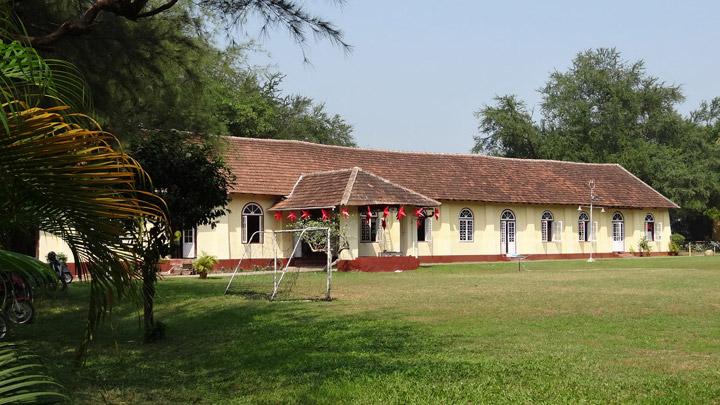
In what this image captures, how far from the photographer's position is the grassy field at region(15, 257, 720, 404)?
7.39 metres

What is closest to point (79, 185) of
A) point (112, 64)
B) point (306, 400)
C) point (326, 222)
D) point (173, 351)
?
point (306, 400)

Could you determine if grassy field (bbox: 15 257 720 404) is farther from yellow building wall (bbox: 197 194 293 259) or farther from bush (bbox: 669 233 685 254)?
bush (bbox: 669 233 685 254)

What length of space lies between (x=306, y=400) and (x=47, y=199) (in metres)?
4.00

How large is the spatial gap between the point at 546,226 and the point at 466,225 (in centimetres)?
490

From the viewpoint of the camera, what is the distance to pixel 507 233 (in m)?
37.4

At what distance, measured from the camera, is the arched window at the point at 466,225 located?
35875mm

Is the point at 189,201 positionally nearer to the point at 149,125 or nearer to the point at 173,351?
the point at 173,351

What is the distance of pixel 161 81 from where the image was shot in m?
13.1

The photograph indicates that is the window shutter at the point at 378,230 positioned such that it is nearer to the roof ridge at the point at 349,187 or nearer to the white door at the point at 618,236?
the roof ridge at the point at 349,187

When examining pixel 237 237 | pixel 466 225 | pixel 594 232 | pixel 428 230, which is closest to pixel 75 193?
pixel 237 237

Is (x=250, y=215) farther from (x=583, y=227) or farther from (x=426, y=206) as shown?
(x=583, y=227)

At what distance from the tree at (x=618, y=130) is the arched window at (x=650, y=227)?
690 centimetres

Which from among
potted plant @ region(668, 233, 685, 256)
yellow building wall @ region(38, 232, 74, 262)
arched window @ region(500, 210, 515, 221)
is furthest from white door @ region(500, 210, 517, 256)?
yellow building wall @ region(38, 232, 74, 262)

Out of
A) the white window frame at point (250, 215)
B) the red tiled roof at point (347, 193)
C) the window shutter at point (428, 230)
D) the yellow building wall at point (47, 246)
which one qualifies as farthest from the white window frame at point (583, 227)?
the yellow building wall at point (47, 246)
